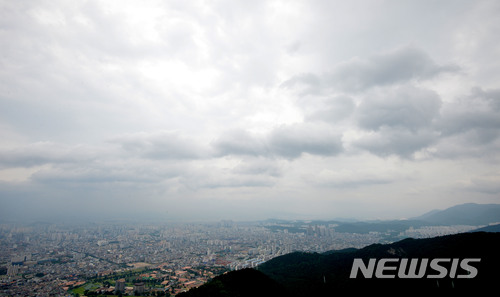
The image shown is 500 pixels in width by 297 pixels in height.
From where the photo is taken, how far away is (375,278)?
2577 cm

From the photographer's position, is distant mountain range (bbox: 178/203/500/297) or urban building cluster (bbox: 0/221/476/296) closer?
distant mountain range (bbox: 178/203/500/297)

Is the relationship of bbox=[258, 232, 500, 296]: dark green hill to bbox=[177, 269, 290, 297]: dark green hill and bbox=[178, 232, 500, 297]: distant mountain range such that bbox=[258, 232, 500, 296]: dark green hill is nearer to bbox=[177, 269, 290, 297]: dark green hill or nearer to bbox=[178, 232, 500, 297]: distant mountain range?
bbox=[178, 232, 500, 297]: distant mountain range

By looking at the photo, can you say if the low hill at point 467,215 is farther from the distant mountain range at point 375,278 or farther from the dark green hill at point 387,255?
the distant mountain range at point 375,278

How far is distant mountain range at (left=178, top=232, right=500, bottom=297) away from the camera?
69.1ft

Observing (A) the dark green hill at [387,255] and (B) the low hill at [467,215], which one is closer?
Result: (A) the dark green hill at [387,255]

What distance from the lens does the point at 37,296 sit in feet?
98.1

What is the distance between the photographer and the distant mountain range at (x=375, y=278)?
69.1ft

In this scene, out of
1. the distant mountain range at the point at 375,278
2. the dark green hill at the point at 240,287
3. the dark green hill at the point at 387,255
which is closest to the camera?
the distant mountain range at the point at 375,278

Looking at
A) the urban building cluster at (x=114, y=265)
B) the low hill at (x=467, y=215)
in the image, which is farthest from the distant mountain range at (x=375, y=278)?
the low hill at (x=467, y=215)

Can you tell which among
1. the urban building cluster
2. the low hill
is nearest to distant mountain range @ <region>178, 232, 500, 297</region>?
the urban building cluster

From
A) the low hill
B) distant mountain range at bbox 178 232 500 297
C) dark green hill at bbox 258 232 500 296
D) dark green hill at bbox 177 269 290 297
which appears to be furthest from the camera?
the low hill

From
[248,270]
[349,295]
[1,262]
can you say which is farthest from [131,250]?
[349,295]

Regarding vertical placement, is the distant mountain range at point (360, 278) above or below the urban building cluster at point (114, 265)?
above

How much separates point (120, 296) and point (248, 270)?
1740 cm
